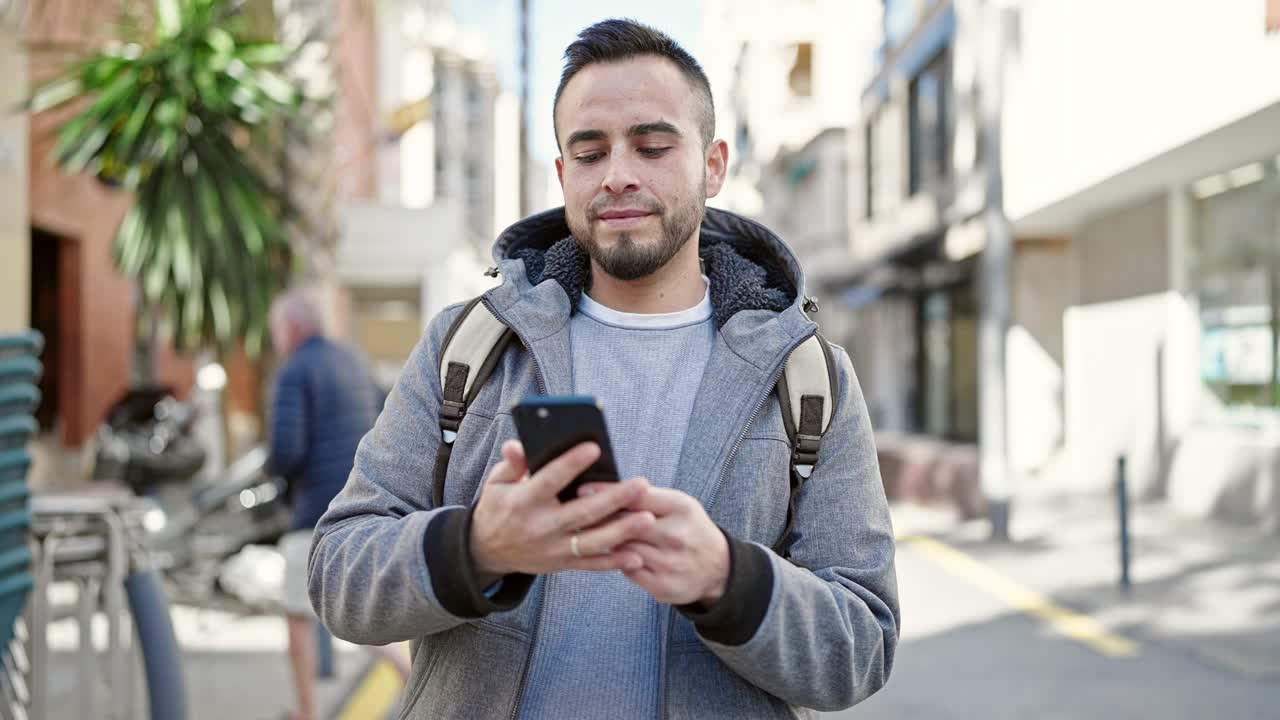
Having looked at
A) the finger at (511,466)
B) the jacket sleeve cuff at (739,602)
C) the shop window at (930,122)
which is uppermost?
the shop window at (930,122)

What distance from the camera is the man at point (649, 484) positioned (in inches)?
71.2

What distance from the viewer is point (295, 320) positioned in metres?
6.39

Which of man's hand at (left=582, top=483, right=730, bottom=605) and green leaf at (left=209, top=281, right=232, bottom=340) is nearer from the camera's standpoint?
man's hand at (left=582, top=483, right=730, bottom=605)

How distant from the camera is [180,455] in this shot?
10.1m

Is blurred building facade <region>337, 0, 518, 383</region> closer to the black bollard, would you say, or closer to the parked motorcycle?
the parked motorcycle

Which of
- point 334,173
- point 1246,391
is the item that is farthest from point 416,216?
point 1246,391

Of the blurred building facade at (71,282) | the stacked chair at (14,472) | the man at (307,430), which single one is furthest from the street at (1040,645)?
the blurred building facade at (71,282)

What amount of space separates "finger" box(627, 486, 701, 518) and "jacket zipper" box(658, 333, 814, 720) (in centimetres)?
33

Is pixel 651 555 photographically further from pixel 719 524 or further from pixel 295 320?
pixel 295 320

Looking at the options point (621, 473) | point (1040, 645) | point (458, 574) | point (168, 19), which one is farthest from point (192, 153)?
point (458, 574)

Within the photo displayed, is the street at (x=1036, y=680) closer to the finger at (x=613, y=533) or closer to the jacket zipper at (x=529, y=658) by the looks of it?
the jacket zipper at (x=529, y=658)

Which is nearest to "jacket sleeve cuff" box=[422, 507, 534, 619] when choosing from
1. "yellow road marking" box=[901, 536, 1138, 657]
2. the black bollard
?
"yellow road marking" box=[901, 536, 1138, 657]

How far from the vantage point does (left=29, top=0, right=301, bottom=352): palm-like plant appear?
34.7ft

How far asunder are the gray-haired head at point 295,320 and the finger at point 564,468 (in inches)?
196
